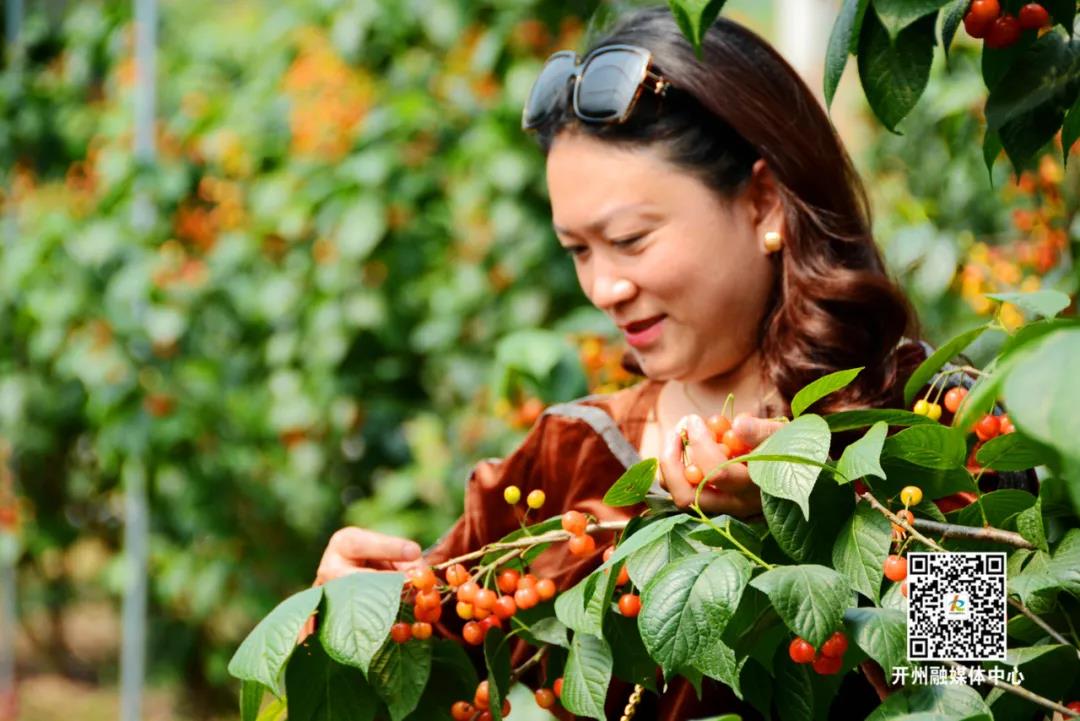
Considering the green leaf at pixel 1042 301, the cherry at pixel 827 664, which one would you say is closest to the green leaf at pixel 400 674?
the cherry at pixel 827 664

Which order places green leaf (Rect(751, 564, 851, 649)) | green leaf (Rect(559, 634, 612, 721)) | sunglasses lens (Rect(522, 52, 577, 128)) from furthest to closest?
sunglasses lens (Rect(522, 52, 577, 128))
green leaf (Rect(559, 634, 612, 721))
green leaf (Rect(751, 564, 851, 649))

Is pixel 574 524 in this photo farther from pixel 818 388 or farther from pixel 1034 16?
pixel 1034 16

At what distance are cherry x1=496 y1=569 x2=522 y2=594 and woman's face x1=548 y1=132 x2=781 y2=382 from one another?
36cm

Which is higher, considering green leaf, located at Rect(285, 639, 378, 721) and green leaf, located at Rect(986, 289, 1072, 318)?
green leaf, located at Rect(986, 289, 1072, 318)

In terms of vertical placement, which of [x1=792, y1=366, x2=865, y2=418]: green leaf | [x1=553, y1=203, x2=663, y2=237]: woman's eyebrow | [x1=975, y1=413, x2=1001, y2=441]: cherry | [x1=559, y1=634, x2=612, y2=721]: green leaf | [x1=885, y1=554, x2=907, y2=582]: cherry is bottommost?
[x1=559, y1=634, x2=612, y2=721]: green leaf

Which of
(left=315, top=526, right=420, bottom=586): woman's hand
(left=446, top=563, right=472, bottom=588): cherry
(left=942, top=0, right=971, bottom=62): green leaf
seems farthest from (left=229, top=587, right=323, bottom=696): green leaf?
(left=942, top=0, right=971, bottom=62): green leaf

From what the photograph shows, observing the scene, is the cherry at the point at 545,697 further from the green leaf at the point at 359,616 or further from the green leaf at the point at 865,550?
the green leaf at the point at 865,550

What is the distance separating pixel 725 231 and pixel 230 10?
603 cm

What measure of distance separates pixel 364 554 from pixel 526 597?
22 cm

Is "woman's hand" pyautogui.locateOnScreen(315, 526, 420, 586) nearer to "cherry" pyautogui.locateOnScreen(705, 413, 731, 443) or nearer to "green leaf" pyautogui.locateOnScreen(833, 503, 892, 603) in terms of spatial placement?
"cherry" pyautogui.locateOnScreen(705, 413, 731, 443)

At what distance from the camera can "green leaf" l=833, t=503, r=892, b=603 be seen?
931 millimetres

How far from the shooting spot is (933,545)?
937 millimetres

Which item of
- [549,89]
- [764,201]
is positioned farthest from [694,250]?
[549,89]

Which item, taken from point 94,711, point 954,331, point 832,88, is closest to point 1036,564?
point 832,88
